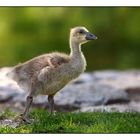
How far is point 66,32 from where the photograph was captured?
53.7ft

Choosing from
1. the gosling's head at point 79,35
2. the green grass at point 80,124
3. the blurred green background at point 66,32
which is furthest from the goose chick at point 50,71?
the blurred green background at point 66,32

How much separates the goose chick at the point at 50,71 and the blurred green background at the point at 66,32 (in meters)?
1.48

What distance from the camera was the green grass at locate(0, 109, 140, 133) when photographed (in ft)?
45.2

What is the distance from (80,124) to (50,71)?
0.74 meters

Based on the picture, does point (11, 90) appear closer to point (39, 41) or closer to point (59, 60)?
point (39, 41)

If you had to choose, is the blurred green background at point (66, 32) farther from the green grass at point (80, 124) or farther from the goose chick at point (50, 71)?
the green grass at point (80, 124)

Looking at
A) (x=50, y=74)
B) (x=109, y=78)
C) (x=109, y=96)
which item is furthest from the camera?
(x=109, y=78)

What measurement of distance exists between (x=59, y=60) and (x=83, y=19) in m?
2.59

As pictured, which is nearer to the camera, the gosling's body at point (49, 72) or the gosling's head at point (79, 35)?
the gosling's body at point (49, 72)

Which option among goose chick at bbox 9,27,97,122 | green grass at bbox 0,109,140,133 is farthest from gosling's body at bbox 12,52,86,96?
green grass at bbox 0,109,140,133

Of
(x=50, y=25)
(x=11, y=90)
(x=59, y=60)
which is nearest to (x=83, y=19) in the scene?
(x=50, y=25)

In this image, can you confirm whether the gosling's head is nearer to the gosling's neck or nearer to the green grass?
the gosling's neck

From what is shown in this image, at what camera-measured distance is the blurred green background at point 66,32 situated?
15.8 m
